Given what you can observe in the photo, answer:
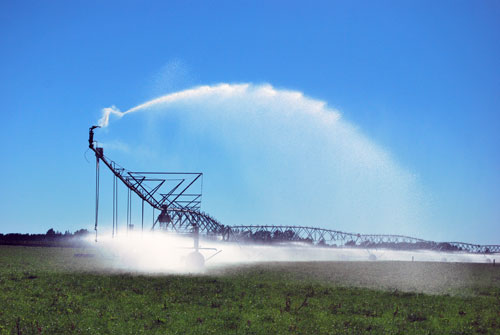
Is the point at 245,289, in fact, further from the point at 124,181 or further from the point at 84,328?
the point at 124,181

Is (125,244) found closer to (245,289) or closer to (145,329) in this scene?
(245,289)

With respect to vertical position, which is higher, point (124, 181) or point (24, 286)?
point (124, 181)

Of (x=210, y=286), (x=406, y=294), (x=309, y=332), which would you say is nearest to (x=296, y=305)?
(x=309, y=332)

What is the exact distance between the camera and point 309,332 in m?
25.5

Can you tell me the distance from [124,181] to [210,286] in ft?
60.0

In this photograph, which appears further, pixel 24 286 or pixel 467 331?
pixel 24 286

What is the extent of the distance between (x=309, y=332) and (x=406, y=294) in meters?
17.1

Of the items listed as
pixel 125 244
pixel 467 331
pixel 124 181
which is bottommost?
pixel 467 331

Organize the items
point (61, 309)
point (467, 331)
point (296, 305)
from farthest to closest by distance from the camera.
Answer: point (296, 305) < point (61, 309) < point (467, 331)

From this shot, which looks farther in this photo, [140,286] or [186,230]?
[186,230]

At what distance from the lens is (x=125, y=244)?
2235 inches

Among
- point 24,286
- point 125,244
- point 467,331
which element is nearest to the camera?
point 467,331

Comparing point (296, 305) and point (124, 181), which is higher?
point (124, 181)

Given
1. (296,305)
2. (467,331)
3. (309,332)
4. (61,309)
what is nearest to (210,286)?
(296,305)
